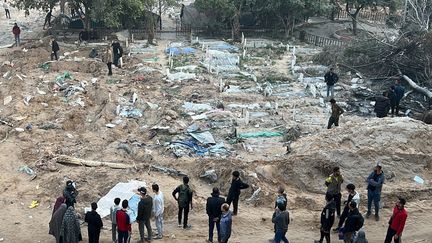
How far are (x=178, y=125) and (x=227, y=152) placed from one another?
7.72 feet

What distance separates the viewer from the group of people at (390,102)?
16.2m

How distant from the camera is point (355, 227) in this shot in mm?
9008

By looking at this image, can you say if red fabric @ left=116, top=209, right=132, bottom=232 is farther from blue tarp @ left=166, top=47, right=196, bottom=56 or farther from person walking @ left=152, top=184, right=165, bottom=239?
blue tarp @ left=166, top=47, right=196, bottom=56

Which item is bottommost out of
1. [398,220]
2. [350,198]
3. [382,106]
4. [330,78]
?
[398,220]

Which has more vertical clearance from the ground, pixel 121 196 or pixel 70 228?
pixel 70 228

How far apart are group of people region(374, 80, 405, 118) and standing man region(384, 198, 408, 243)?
746 cm

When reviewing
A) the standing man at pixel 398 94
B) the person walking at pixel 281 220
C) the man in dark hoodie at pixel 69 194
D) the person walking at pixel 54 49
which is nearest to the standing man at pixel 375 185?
the person walking at pixel 281 220

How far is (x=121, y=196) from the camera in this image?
11367mm

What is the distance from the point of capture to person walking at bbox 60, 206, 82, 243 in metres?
9.20

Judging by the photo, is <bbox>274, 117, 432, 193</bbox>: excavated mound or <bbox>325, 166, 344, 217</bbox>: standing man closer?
<bbox>325, 166, 344, 217</bbox>: standing man

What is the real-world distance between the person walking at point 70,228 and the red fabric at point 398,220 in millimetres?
5733

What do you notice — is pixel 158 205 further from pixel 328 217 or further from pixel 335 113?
pixel 335 113

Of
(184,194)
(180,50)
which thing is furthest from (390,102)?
(180,50)

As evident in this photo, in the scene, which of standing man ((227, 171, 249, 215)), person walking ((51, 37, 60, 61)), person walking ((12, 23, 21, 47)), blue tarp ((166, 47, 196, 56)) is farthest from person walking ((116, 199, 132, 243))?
person walking ((12, 23, 21, 47))
